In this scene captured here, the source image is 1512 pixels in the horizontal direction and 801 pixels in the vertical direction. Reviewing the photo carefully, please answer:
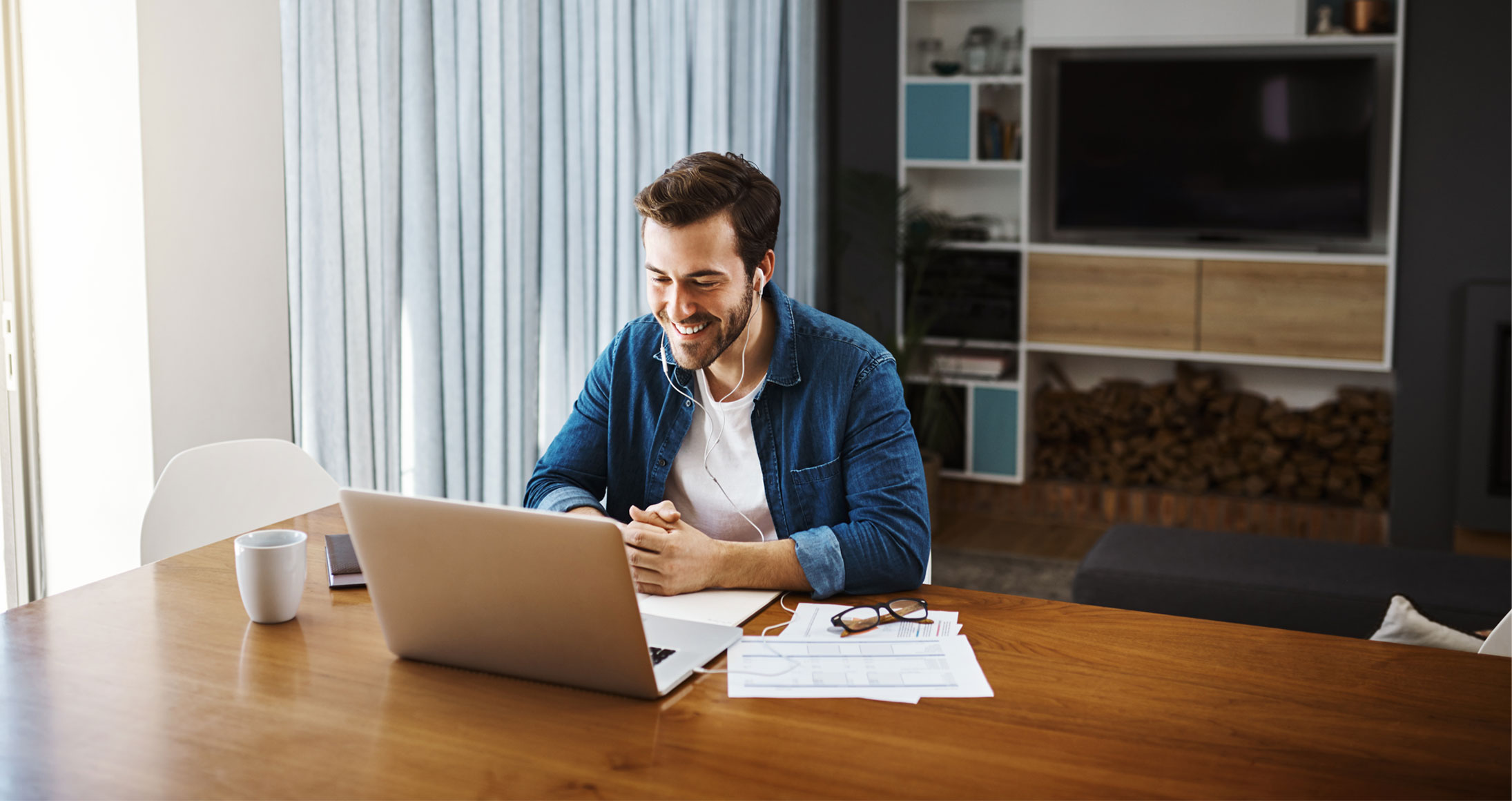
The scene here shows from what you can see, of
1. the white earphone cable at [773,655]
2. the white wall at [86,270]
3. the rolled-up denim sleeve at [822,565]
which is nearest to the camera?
the white earphone cable at [773,655]

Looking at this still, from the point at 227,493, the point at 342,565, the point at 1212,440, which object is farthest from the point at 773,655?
the point at 1212,440

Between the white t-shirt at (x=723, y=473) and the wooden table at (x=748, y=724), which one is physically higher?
the white t-shirt at (x=723, y=473)

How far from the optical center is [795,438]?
1.84m

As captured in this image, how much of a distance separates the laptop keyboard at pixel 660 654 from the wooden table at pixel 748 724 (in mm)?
54

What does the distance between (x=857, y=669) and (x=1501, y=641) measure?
0.91 meters

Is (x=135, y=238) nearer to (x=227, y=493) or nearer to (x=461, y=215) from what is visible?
(x=227, y=493)

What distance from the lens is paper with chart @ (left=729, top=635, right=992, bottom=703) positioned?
4.23 ft

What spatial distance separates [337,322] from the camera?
250 cm

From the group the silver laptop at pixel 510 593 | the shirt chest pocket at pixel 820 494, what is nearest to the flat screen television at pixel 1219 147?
the shirt chest pocket at pixel 820 494

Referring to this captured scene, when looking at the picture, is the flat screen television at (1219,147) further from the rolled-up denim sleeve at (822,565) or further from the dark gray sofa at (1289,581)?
the rolled-up denim sleeve at (822,565)

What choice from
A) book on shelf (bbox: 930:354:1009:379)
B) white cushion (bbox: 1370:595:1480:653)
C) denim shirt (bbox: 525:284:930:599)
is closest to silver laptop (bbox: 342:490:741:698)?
denim shirt (bbox: 525:284:930:599)

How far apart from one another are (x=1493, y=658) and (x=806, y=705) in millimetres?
779

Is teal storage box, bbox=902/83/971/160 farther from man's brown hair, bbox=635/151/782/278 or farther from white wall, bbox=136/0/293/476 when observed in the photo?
man's brown hair, bbox=635/151/782/278

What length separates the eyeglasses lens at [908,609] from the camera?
4.99 feet
